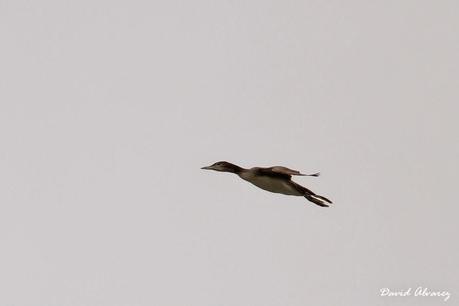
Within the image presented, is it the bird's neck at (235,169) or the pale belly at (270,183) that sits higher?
the bird's neck at (235,169)

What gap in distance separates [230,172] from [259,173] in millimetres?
986

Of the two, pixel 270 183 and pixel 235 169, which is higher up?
pixel 235 169

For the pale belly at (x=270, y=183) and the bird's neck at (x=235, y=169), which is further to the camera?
the bird's neck at (x=235, y=169)

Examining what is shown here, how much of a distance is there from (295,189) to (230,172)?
1.73 metres

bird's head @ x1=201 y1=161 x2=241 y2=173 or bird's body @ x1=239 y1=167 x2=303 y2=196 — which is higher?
bird's head @ x1=201 y1=161 x2=241 y2=173

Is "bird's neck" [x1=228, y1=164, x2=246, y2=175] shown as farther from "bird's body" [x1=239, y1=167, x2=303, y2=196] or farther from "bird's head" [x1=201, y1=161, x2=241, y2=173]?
"bird's body" [x1=239, y1=167, x2=303, y2=196]

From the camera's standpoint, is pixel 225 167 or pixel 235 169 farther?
pixel 225 167

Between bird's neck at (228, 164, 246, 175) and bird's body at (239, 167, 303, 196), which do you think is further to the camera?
bird's neck at (228, 164, 246, 175)

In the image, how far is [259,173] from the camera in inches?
1769

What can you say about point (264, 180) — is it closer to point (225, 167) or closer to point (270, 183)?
point (270, 183)

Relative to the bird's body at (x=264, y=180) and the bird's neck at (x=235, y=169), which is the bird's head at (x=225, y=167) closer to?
the bird's neck at (x=235, y=169)

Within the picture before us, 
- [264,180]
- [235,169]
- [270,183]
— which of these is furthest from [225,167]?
[270,183]

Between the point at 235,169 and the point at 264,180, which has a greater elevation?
the point at 235,169

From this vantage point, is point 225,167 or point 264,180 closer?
point 264,180
